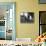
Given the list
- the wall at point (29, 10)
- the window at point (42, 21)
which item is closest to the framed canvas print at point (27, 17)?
the wall at point (29, 10)

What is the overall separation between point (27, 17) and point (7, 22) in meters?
0.73

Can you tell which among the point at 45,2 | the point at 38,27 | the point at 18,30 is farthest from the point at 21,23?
the point at 45,2

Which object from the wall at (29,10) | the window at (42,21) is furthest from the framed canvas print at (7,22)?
the window at (42,21)

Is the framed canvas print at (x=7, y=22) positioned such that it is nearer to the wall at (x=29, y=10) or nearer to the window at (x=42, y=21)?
the wall at (x=29, y=10)

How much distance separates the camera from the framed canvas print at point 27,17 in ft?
15.7

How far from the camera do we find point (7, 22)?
4.92 metres

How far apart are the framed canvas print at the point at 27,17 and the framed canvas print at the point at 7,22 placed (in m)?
0.31

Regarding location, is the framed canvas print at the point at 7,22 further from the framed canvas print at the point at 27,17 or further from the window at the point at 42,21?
the window at the point at 42,21

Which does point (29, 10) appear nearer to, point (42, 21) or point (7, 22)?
point (42, 21)

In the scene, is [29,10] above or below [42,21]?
above

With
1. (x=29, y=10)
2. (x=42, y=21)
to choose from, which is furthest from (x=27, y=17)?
(x=42, y=21)

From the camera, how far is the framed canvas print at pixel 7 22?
484cm

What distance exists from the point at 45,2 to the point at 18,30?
1316mm

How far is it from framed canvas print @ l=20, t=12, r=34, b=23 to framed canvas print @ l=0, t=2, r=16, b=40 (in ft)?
1.02
